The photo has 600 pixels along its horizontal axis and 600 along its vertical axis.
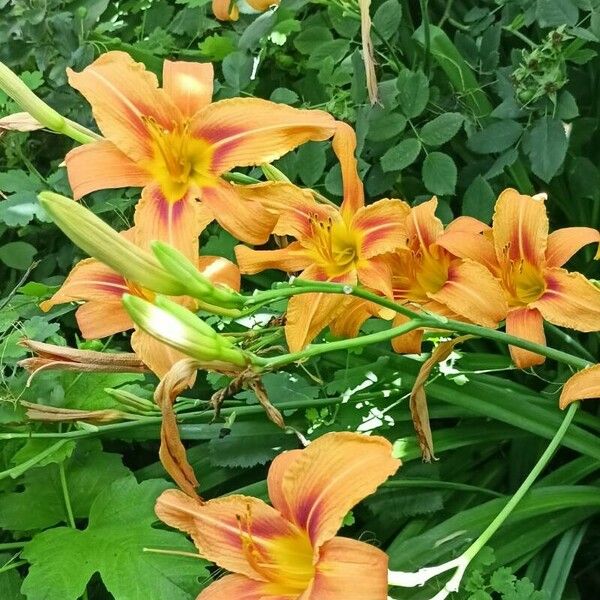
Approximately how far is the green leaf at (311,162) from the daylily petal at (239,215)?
0.37 m

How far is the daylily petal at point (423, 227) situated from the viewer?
0.81m

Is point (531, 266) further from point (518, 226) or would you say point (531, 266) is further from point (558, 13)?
point (558, 13)

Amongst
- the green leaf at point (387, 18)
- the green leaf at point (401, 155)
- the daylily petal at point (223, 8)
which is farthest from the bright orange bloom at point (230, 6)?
the green leaf at point (401, 155)

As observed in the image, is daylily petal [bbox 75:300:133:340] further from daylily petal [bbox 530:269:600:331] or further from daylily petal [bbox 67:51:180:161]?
daylily petal [bbox 530:269:600:331]

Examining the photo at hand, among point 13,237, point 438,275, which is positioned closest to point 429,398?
point 438,275

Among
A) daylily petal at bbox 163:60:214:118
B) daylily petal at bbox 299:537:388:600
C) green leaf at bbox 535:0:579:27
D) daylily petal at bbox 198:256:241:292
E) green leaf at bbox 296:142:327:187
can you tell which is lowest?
daylily petal at bbox 299:537:388:600

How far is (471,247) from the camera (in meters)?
0.80

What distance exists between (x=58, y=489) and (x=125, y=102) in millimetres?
467

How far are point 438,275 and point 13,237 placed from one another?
33.0 inches

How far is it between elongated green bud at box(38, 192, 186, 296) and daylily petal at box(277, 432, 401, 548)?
0.59 ft

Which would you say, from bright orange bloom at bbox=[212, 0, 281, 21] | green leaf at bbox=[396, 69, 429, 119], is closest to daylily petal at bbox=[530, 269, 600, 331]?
green leaf at bbox=[396, 69, 429, 119]

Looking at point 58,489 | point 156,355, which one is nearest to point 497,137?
point 156,355

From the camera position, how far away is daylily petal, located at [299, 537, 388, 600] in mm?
615

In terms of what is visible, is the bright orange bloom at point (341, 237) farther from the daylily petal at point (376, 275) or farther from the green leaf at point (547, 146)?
the green leaf at point (547, 146)
